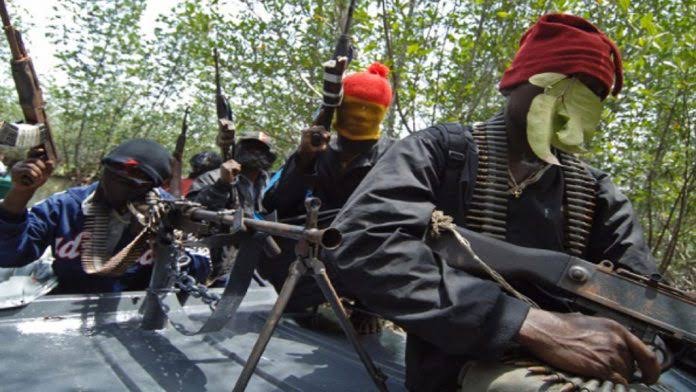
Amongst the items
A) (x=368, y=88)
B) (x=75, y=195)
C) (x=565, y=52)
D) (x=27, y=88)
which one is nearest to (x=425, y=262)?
(x=565, y=52)

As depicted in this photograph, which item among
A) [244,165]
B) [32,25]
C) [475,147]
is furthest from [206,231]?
[32,25]

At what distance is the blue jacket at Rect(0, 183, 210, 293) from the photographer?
281 centimetres

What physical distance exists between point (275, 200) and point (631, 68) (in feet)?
14.7

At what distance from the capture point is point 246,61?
8594mm

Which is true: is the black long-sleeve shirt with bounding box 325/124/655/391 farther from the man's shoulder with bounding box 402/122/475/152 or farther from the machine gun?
the machine gun

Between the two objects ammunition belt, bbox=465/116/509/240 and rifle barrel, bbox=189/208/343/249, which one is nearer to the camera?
rifle barrel, bbox=189/208/343/249

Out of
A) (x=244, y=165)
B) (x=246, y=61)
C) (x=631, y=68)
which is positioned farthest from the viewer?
(x=246, y=61)

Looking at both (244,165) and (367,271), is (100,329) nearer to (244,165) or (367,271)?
(367,271)

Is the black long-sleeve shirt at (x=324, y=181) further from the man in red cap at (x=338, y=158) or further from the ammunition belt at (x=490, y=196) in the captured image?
the ammunition belt at (x=490, y=196)

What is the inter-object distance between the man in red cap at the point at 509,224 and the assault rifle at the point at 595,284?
2.4 inches

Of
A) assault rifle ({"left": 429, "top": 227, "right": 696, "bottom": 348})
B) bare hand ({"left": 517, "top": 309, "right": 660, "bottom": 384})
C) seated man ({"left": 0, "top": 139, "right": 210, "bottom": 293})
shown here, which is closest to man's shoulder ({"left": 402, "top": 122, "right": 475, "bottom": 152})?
assault rifle ({"left": 429, "top": 227, "right": 696, "bottom": 348})

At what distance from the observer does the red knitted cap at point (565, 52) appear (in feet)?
6.44

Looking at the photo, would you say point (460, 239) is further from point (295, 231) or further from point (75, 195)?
point (75, 195)

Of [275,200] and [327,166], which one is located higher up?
[327,166]
